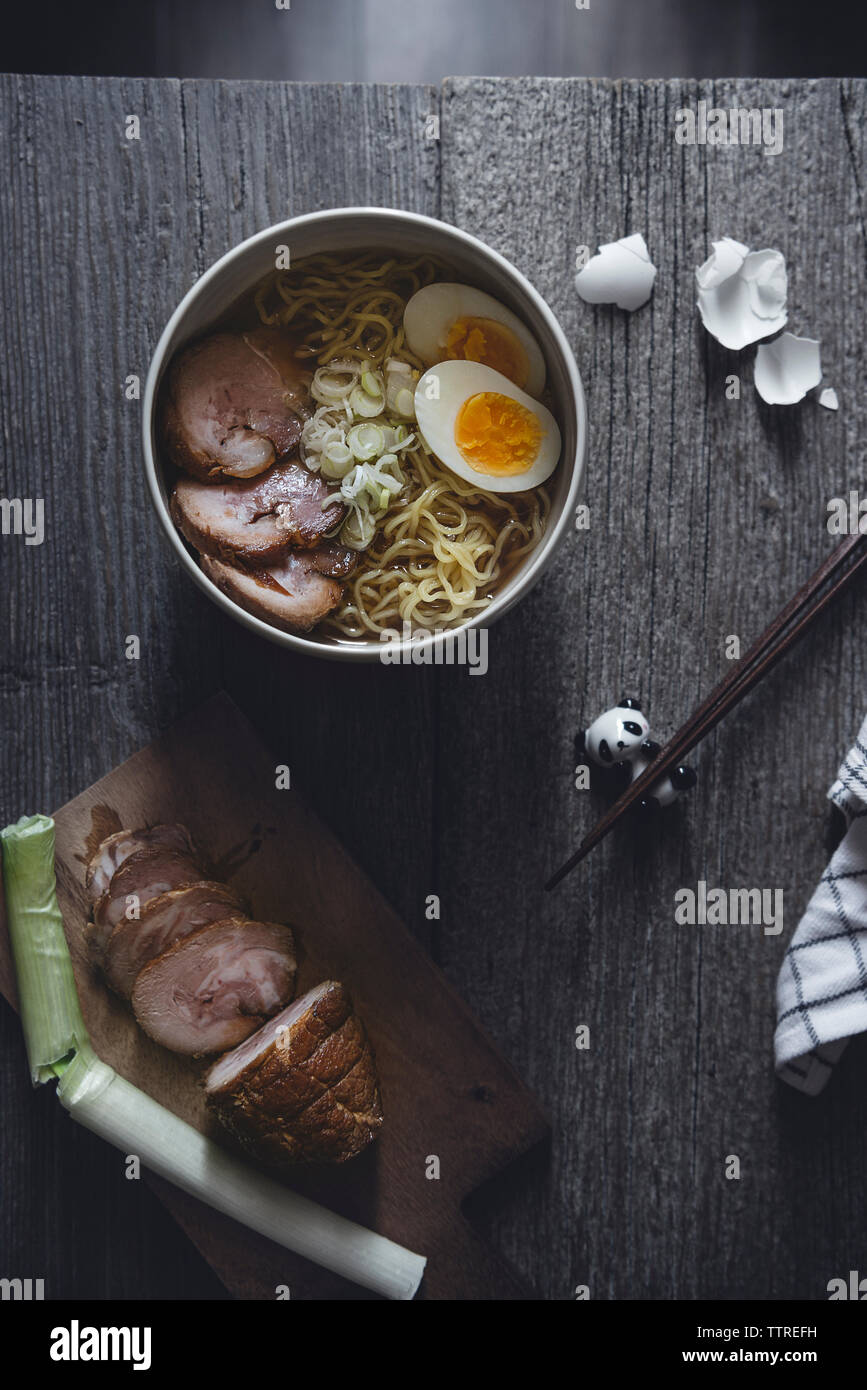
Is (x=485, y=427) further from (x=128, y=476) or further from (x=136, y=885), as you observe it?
(x=136, y=885)

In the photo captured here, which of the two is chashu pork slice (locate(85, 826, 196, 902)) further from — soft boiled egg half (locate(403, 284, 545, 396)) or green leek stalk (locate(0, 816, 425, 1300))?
soft boiled egg half (locate(403, 284, 545, 396))

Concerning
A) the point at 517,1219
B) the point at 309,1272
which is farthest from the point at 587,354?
the point at 309,1272

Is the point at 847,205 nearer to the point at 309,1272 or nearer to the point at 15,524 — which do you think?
the point at 15,524

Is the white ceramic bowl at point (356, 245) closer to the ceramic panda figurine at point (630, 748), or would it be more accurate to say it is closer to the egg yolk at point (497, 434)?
the egg yolk at point (497, 434)

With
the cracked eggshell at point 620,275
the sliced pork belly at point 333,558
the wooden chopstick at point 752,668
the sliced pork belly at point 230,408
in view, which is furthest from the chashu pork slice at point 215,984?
the cracked eggshell at point 620,275

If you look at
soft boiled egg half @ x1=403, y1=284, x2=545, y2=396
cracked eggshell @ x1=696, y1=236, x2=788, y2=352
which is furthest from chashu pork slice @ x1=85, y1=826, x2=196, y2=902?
cracked eggshell @ x1=696, y1=236, x2=788, y2=352
